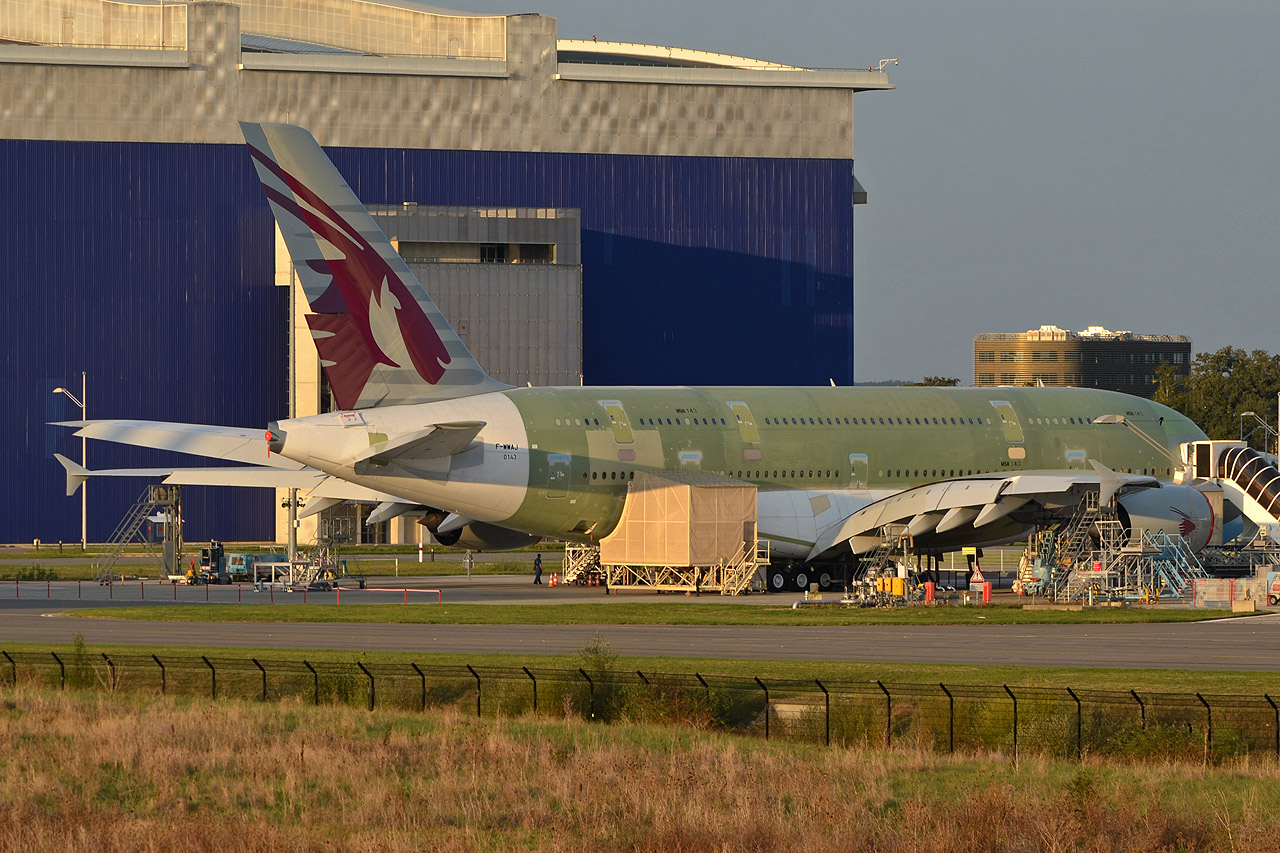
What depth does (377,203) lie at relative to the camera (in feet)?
349

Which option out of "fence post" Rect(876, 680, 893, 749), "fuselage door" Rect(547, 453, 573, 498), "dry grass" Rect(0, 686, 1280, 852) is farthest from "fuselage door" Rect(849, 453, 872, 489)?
"dry grass" Rect(0, 686, 1280, 852)

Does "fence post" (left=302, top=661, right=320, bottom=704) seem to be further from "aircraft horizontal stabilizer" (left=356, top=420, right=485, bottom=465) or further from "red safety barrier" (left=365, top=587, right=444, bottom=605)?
"red safety barrier" (left=365, top=587, right=444, bottom=605)

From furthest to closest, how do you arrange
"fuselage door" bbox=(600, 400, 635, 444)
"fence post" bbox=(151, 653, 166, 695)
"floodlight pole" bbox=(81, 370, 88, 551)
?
"floodlight pole" bbox=(81, 370, 88, 551) < "fuselage door" bbox=(600, 400, 635, 444) < "fence post" bbox=(151, 653, 166, 695)

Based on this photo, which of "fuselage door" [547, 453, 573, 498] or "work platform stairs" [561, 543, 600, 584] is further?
"work platform stairs" [561, 543, 600, 584]

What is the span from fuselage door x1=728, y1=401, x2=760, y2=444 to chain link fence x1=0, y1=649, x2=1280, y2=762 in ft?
92.9

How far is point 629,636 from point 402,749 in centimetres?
1694

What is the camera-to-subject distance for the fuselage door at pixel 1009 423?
65.1 meters

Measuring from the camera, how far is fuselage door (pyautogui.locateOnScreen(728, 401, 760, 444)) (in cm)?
6122

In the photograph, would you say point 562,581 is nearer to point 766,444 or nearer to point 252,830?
point 766,444

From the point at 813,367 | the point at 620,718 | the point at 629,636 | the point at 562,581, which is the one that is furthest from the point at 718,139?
the point at 620,718

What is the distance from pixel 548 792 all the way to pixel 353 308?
100 feet

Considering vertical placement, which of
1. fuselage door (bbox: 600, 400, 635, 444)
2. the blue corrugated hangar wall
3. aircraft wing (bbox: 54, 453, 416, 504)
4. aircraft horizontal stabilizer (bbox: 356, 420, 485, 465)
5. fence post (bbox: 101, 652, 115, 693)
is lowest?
fence post (bbox: 101, 652, 115, 693)

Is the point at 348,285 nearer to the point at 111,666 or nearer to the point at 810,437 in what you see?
the point at 810,437

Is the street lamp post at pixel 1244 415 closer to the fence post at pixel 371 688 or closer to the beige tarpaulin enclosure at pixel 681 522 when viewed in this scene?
the beige tarpaulin enclosure at pixel 681 522
